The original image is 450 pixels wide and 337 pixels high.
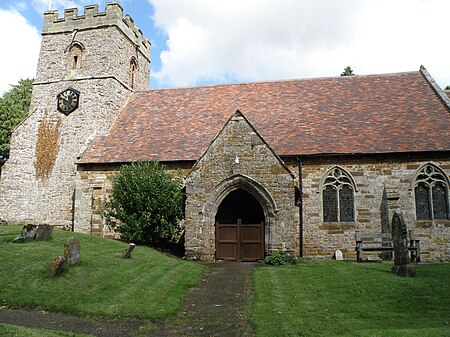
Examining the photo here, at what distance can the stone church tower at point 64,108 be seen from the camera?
21656 mm

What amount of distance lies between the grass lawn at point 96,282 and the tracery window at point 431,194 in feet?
33.5

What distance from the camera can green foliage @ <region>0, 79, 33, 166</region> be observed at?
35.3m

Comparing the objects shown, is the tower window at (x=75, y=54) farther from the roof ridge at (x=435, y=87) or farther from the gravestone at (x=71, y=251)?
the roof ridge at (x=435, y=87)

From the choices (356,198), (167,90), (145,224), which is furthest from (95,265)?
(167,90)

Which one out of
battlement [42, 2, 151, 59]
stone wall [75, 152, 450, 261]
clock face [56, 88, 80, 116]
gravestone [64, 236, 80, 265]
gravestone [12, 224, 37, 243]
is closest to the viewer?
gravestone [64, 236, 80, 265]

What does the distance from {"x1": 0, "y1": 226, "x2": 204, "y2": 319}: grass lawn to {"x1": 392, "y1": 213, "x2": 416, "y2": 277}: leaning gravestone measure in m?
6.16

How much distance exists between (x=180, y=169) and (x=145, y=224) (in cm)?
339

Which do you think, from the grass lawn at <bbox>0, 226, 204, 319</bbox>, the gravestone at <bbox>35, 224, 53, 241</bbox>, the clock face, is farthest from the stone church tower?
the grass lawn at <bbox>0, 226, 204, 319</bbox>

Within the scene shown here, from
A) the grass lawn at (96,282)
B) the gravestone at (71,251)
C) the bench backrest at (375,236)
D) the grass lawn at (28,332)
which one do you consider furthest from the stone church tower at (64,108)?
the grass lawn at (28,332)

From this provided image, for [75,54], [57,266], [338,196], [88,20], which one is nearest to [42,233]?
[57,266]

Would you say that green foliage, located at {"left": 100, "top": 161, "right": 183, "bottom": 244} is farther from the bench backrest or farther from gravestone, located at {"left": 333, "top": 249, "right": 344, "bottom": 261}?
the bench backrest

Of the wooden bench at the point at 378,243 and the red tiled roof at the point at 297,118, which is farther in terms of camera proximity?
the red tiled roof at the point at 297,118

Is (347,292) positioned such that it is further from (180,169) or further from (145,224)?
(180,169)

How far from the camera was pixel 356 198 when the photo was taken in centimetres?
1717
